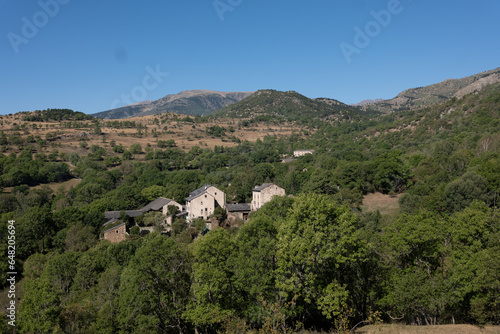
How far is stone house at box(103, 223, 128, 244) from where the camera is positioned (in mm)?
43084

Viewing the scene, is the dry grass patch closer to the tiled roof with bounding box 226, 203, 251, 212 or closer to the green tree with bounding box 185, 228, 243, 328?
the tiled roof with bounding box 226, 203, 251, 212

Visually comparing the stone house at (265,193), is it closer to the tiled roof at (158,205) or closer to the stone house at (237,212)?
the stone house at (237,212)

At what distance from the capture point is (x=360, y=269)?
16.7 metres

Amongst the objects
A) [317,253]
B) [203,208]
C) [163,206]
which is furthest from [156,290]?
[163,206]

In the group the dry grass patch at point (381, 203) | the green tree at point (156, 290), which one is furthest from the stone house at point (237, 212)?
the green tree at point (156, 290)

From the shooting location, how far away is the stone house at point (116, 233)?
4308 cm

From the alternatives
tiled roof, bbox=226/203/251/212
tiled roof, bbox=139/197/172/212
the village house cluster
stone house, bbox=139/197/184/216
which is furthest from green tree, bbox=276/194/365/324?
tiled roof, bbox=139/197/172/212

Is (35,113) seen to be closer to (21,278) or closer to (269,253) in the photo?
(21,278)

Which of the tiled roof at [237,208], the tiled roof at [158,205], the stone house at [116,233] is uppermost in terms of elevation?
the tiled roof at [158,205]

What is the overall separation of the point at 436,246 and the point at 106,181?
72098mm

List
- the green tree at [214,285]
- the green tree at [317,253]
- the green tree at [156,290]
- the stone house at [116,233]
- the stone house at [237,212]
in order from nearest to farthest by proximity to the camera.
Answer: the green tree at [317,253], the green tree at [214,285], the green tree at [156,290], the stone house at [116,233], the stone house at [237,212]

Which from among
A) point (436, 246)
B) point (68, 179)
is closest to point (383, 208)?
point (436, 246)

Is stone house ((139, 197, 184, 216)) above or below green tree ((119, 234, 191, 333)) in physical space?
above

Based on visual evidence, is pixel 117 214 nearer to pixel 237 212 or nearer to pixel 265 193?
pixel 237 212
